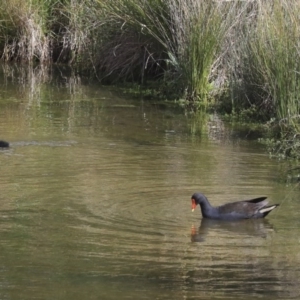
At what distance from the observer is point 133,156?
1133 cm

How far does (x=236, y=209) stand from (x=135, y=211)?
2.96ft

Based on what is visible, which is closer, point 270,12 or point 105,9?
point 270,12

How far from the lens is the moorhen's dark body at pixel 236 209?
28.1ft

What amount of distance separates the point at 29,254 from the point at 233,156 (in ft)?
14.9

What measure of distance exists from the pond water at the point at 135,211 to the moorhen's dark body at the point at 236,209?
0.09m

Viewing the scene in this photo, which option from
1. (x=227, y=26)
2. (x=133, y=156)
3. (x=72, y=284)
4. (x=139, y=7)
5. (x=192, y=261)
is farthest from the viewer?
(x=139, y=7)

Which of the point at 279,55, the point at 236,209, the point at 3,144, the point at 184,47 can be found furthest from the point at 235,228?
the point at 184,47

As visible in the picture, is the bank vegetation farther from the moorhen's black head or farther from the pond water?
the moorhen's black head

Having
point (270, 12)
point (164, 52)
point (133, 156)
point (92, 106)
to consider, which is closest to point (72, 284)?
point (133, 156)

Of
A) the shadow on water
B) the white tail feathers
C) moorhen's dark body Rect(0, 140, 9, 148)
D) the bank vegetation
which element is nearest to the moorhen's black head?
the shadow on water

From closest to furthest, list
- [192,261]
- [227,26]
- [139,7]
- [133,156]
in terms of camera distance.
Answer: [192,261] < [133,156] < [227,26] < [139,7]

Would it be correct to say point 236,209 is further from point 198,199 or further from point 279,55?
point 279,55

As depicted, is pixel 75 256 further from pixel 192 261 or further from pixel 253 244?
pixel 253 244

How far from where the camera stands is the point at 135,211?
8.73 meters
